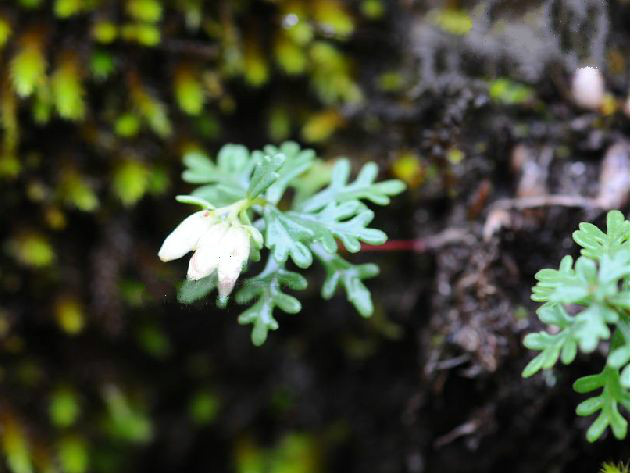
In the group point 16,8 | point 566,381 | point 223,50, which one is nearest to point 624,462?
point 566,381

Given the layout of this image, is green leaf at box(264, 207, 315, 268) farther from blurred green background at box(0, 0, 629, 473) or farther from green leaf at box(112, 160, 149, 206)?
green leaf at box(112, 160, 149, 206)

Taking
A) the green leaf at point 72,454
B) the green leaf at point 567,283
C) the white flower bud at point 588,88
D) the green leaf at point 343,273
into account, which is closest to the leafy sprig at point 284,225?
the green leaf at point 343,273

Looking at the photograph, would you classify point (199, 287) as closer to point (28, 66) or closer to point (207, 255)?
point (207, 255)

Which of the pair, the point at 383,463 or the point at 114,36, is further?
the point at 383,463

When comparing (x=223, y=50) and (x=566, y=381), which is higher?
(x=223, y=50)

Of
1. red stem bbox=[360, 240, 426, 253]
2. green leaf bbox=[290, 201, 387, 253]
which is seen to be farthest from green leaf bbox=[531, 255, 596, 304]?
red stem bbox=[360, 240, 426, 253]

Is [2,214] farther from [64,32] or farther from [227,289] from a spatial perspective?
[227,289]

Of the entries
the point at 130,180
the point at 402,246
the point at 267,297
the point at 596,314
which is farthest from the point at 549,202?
the point at 130,180
